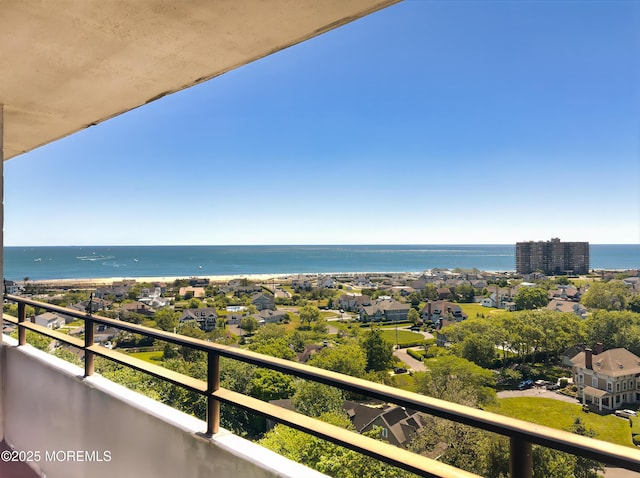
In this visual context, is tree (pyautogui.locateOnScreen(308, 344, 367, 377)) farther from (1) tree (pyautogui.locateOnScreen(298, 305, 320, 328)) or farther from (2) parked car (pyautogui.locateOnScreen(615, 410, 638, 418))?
(2) parked car (pyautogui.locateOnScreen(615, 410, 638, 418))

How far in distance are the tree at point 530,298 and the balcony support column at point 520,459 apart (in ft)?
63.8

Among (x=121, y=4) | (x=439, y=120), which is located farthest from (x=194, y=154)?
(x=121, y=4)

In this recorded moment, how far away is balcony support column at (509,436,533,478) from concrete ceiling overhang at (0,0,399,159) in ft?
3.82

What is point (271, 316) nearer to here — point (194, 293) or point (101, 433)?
point (194, 293)

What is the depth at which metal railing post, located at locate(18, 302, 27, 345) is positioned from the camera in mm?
2498

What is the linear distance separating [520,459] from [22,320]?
314cm

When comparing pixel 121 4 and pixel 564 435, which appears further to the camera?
pixel 121 4

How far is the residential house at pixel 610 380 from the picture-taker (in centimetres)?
951

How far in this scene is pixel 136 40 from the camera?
1.34 m

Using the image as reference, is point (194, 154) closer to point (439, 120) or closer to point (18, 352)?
point (439, 120)

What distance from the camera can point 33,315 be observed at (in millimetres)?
2596

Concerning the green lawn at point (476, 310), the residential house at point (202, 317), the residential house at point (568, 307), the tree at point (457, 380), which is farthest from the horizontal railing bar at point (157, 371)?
the green lawn at point (476, 310)

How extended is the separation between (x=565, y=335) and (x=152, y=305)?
57.0 feet

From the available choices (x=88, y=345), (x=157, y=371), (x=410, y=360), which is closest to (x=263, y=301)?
(x=410, y=360)
